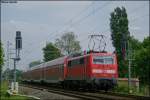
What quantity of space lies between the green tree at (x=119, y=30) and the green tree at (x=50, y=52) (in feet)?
61.5

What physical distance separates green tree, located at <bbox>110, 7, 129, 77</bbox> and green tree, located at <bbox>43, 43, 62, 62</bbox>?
1873 cm

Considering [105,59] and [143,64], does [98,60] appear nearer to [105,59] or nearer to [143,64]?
[105,59]

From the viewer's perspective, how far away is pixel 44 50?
11512 cm

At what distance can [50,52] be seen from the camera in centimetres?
10825

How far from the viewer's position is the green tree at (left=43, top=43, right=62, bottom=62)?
107319mm

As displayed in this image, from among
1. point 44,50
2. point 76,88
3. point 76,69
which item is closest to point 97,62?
point 76,69

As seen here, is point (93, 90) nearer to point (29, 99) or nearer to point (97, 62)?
point (97, 62)

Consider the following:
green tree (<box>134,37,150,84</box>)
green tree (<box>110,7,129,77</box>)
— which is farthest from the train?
green tree (<box>134,37,150,84</box>)

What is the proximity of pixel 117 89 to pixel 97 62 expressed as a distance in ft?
18.3

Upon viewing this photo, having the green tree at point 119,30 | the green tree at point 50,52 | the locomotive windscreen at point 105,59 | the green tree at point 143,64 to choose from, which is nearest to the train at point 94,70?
the locomotive windscreen at point 105,59

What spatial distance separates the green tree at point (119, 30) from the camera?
89375mm

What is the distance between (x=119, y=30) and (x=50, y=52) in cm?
2415

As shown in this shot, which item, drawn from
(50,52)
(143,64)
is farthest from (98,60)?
(50,52)

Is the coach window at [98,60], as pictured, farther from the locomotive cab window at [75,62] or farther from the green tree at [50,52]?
the green tree at [50,52]
